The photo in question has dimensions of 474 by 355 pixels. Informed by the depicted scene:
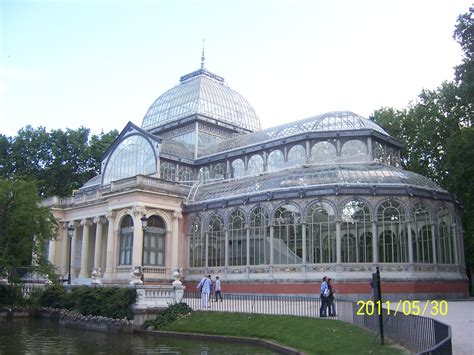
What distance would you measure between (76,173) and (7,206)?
105 feet

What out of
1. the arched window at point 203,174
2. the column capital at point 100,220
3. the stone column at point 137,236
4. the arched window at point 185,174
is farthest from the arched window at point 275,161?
the column capital at point 100,220

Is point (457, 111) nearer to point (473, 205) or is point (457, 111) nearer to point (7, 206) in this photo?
point (473, 205)

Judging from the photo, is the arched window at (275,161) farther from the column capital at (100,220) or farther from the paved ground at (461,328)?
the paved ground at (461,328)

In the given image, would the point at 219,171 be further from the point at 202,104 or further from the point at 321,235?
the point at 321,235

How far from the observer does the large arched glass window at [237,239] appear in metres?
35.9

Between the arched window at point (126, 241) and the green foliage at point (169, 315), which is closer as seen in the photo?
the green foliage at point (169, 315)

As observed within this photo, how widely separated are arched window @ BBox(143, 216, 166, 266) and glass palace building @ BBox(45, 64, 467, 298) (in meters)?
0.09

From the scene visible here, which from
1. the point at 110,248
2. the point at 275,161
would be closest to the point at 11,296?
the point at 110,248

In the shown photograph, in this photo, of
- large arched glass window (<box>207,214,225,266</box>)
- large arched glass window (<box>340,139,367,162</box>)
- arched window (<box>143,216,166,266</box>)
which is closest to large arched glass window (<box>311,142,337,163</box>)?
large arched glass window (<box>340,139,367,162</box>)

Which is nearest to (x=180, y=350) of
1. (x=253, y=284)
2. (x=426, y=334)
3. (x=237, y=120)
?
(x=426, y=334)

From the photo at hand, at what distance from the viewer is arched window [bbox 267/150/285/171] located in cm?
4093

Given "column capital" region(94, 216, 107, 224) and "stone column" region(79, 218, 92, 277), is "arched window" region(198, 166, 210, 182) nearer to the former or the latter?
"column capital" region(94, 216, 107, 224)

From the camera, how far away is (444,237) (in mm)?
33469

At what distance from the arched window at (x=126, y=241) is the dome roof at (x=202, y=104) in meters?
15.0
